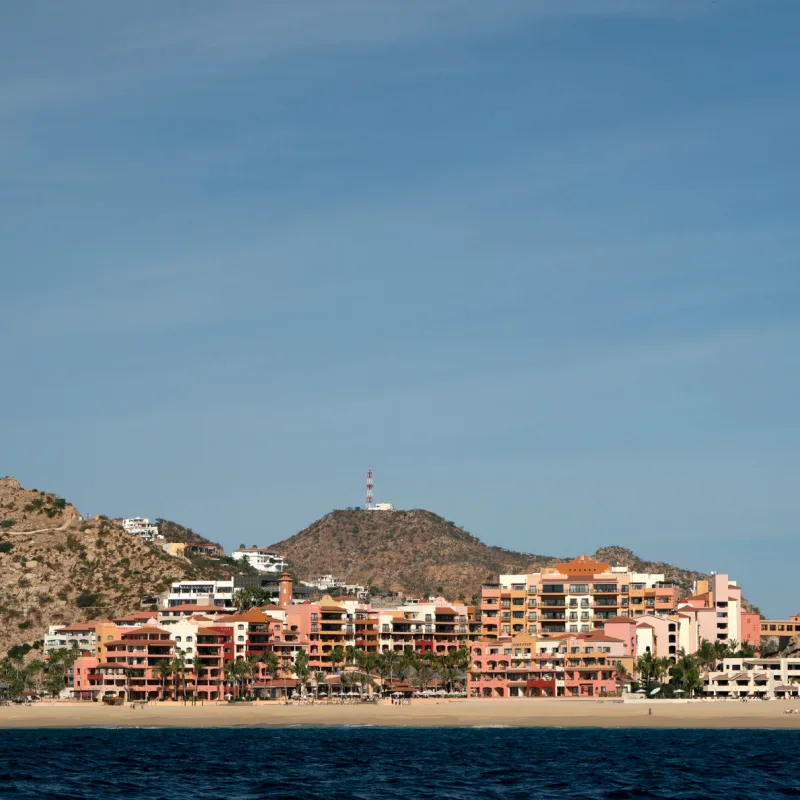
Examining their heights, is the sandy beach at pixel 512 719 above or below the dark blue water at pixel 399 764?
above

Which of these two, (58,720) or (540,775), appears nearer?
(540,775)

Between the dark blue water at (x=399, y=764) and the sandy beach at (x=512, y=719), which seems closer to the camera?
the dark blue water at (x=399, y=764)

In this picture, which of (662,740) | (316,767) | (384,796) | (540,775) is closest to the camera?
(384,796)

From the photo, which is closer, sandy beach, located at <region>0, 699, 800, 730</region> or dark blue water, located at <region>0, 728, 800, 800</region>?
dark blue water, located at <region>0, 728, 800, 800</region>

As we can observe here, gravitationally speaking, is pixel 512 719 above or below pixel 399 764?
above

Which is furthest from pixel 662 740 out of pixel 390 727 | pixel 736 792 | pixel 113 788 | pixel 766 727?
pixel 113 788

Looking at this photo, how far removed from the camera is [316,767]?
116250 millimetres

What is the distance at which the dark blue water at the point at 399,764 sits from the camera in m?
95.6

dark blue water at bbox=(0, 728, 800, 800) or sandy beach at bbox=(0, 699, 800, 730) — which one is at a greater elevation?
sandy beach at bbox=(0, 699, 800, 730)

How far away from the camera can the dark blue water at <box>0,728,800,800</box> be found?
95.6 meters

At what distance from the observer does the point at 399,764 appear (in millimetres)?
119438

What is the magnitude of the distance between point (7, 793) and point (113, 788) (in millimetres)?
6739

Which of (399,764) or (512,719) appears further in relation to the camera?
(512,719)

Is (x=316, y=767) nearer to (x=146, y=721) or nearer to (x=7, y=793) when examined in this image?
(x=7, y=793)
